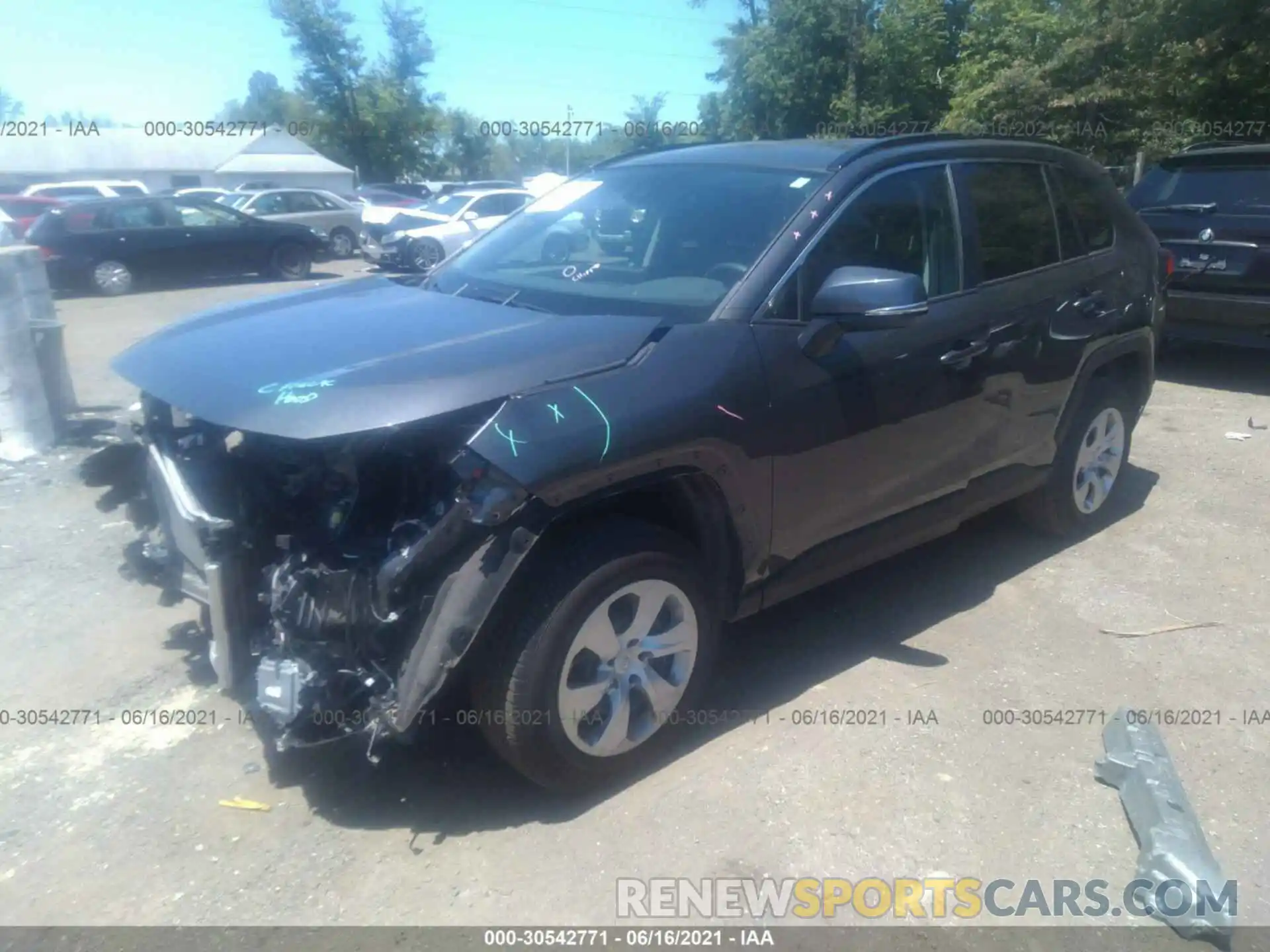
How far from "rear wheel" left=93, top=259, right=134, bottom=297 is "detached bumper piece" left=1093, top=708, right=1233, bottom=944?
15.9 meters

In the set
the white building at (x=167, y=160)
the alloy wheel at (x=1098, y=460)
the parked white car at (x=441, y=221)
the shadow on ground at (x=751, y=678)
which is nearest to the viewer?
the shadow on ground at (x=751, y=678)

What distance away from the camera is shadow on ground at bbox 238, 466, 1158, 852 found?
10.4 ft

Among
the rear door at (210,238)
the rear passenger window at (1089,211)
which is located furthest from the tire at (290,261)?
the rear passenger window at (1089,211)

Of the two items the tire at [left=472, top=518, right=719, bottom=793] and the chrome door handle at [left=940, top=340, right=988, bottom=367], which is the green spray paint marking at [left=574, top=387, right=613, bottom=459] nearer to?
the tire at [left=472, top=518, right=719, bottom=793]

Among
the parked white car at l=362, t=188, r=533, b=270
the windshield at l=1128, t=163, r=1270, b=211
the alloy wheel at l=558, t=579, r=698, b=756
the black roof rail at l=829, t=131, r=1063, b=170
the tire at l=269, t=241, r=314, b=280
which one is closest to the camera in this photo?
the alloy wheel at l=558, t=579, r=698, b=756

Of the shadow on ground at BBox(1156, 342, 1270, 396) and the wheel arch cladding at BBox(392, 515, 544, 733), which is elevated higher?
the wheel arch cladding at BBox(392, 515, 544, 733)

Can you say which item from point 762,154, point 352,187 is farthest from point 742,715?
point 352,187

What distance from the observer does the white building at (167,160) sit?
131ft

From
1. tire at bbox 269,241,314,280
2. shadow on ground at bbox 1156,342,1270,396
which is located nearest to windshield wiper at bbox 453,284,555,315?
shadow on ground at bbox 1156,342,1270,396

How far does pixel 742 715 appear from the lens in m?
3.69

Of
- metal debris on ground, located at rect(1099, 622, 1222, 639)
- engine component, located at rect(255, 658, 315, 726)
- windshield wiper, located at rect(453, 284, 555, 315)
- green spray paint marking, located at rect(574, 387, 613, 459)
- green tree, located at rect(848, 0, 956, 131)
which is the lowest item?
metal debris on ground, located at rect(1099, 622, 1222, 639)

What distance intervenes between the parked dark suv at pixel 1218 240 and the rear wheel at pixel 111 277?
553 inches

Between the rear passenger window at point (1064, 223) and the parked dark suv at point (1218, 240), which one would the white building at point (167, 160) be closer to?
the parked dark suv at point (1218, 240)

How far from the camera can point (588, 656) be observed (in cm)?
310
